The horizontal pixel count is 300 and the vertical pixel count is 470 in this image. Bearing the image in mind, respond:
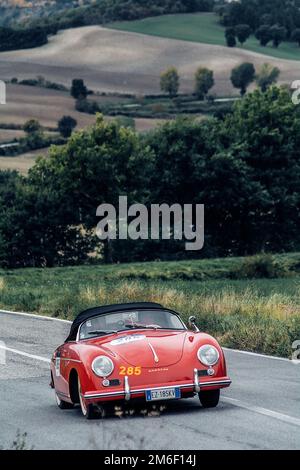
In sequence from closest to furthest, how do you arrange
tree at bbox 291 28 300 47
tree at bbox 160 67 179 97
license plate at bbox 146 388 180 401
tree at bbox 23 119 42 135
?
license plate at bbox 146 388 180 401
tree at bbox 23 119 42 135
tree at bbox 160 67 179 97
tree at bbox 291 28 300 47

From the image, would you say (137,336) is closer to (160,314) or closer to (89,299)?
(160,314)

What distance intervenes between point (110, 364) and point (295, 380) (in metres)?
3.72

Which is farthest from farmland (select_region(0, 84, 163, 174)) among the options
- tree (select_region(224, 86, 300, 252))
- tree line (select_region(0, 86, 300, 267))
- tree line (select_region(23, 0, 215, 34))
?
tree line (select_region(23, 0, 215, 34))

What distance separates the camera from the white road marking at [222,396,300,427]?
1086 centimetres

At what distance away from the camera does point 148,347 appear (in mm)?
12000

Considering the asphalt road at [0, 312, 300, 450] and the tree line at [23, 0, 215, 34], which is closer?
the asphalt road at [0, 312, 300, 450]

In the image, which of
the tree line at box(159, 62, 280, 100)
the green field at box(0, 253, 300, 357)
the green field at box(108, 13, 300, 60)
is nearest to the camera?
the green field at box(0, 253, 300, 357)

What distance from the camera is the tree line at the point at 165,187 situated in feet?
243

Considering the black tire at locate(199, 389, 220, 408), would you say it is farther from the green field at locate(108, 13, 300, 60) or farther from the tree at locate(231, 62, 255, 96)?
the green field at locate(108, 13, 300, 60)

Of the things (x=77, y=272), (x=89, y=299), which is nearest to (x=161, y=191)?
(x=77, y=272)

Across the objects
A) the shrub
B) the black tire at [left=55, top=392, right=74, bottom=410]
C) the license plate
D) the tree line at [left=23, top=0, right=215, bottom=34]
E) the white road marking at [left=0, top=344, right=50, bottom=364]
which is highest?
the license plate

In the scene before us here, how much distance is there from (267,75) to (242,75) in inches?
184

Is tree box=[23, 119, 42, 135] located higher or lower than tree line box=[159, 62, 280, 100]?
lower
